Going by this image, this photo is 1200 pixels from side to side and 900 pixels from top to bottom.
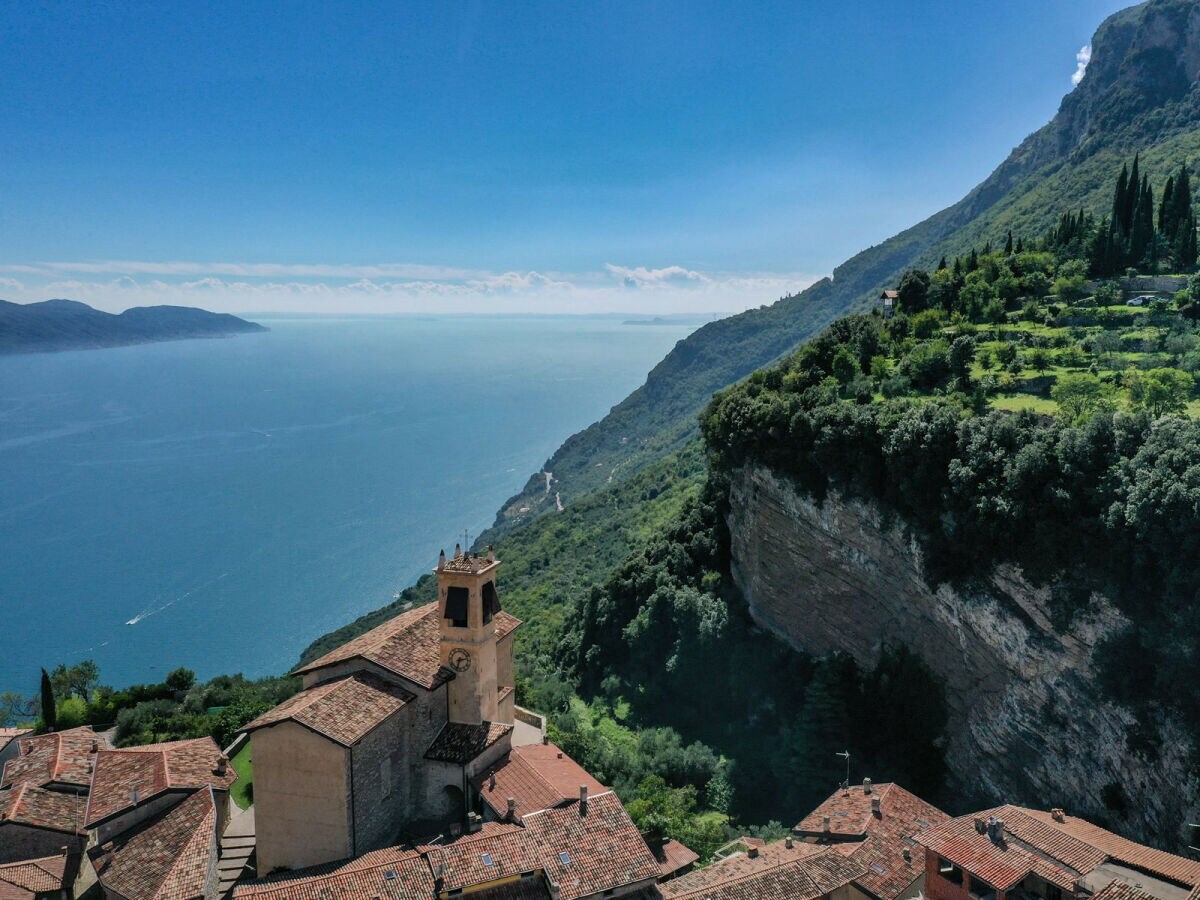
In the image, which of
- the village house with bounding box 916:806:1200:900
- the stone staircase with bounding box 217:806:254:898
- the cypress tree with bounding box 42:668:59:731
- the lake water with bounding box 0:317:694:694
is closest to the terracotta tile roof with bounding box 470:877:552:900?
the stone staircase with bounding box 217:806:254:898

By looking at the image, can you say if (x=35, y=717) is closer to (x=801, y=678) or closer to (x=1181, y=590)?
(x=801, y=678)

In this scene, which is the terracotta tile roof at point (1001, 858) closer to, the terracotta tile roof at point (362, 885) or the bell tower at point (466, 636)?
the terracotta tile roof at point (362, 885)

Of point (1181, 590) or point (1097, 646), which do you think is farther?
point (1097, 646)

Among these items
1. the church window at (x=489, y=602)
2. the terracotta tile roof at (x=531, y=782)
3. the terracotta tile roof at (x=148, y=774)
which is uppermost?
the church window at (x=489, y=602)

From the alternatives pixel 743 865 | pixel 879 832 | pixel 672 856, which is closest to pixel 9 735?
pixel 672 856

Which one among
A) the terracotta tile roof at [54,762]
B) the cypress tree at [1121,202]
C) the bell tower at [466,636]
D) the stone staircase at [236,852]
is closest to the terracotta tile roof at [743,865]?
the bell tower at [466,636]


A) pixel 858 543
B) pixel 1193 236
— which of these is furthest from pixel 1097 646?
pixel 1193 236

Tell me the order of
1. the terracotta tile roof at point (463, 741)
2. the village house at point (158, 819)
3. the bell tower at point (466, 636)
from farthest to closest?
the bell tower at point (466, 636)
the terracotta tile roof at point (463, 741)
the village house at point (158, 819)
